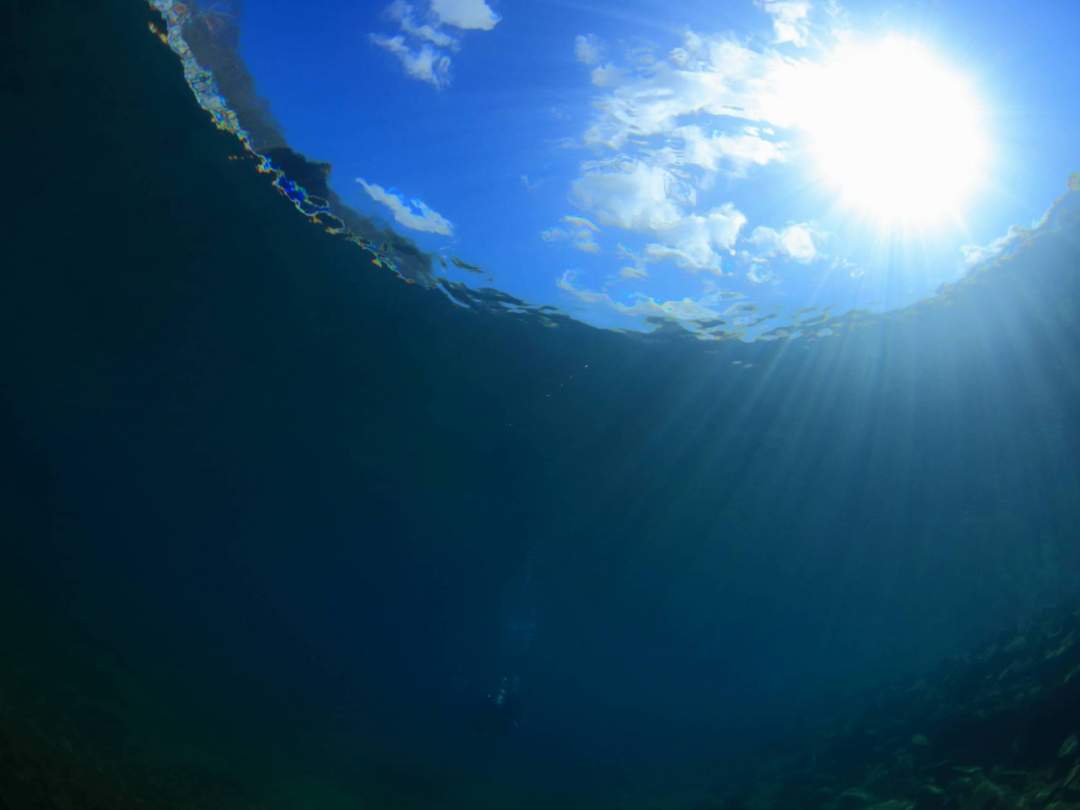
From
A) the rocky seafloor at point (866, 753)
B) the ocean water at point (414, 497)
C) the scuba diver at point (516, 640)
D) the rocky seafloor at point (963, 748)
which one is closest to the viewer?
the rocky seafloor at point (963, 748)

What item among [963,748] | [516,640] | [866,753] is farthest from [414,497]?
[963,748]

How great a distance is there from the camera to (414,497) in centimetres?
2223

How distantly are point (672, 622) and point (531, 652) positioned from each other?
336 inches

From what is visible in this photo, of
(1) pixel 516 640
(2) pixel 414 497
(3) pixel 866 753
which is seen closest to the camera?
(3) pixel 866 753

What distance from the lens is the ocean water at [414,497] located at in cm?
1179

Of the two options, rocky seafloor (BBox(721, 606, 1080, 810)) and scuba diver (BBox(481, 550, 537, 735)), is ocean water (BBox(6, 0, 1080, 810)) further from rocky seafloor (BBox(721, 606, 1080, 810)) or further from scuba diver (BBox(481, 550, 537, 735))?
rocky seafloor (BBox(721, 606, 1080, 810))

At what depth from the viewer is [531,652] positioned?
104ft

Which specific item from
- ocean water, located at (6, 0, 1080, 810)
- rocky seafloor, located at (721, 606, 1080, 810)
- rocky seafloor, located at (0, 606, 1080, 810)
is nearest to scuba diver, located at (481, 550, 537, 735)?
ocean water, located at (6, 0, 1080, 810)

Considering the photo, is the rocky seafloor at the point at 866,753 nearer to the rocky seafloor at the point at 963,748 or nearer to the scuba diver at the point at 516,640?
the rocky seafloor at the point at 963,748

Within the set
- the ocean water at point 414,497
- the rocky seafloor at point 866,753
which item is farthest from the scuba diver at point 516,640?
the rocky seafloor at point 866,753

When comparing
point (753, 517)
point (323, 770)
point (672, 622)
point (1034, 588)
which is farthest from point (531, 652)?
point (1034, 588)

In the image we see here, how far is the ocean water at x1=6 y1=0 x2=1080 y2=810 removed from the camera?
11789mm

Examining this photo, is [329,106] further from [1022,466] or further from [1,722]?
[1022,466]

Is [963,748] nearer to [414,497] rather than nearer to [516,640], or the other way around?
[414,497]
